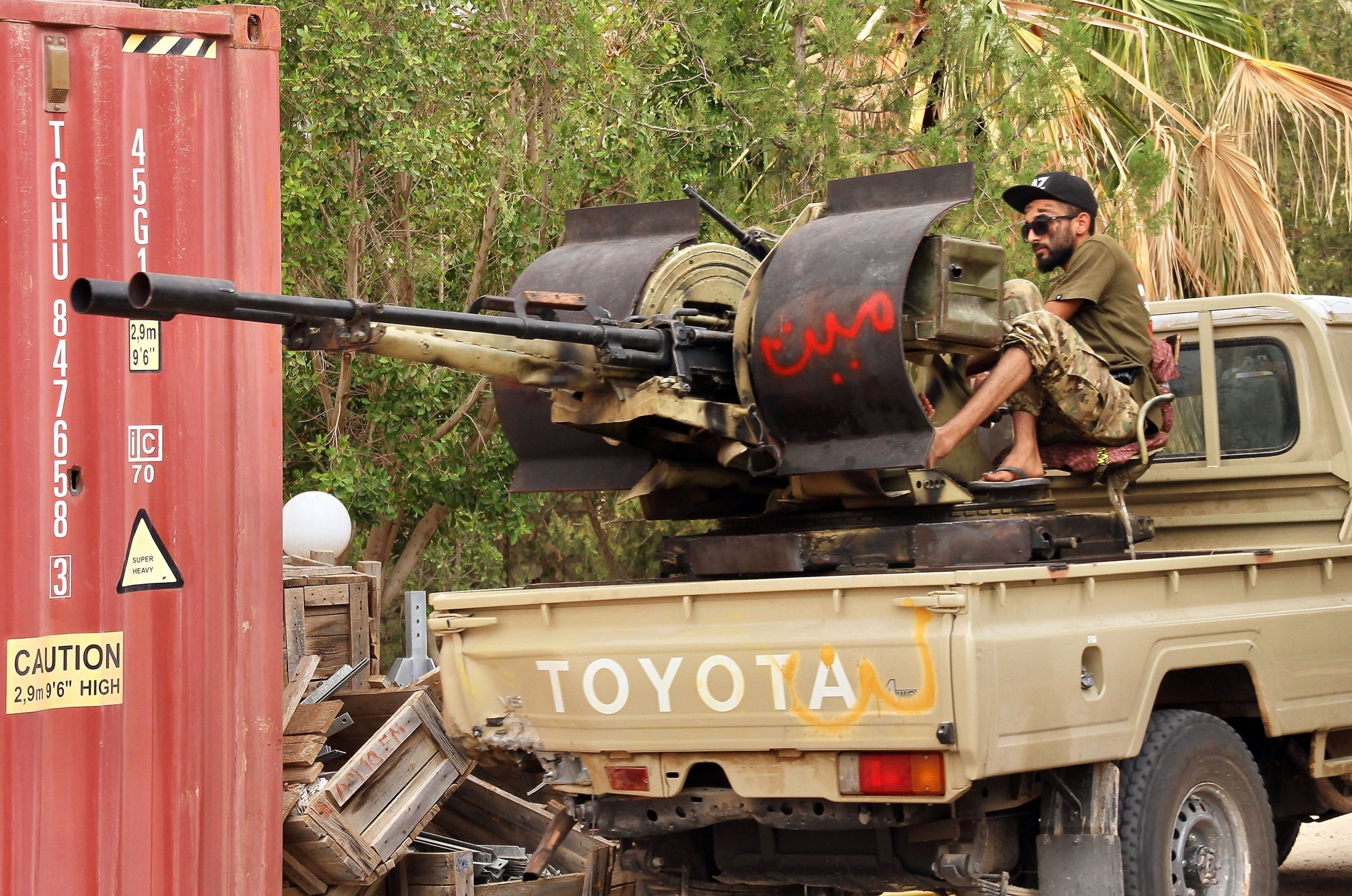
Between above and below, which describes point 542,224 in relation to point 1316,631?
above

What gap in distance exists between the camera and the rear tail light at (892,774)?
4582mm

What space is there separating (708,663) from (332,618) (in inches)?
98.5

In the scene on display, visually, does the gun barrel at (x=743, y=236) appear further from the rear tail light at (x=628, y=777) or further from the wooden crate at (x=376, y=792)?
the wooden crate at (x=376, y=792)

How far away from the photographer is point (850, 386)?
17.5 feet

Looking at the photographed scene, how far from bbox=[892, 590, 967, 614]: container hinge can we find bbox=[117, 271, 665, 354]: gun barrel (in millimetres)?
1327

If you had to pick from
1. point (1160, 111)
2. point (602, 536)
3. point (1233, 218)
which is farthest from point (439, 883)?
point (1160, 111)

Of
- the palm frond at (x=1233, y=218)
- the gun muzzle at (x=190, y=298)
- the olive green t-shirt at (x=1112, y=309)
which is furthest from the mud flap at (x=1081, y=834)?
the palm frond at (x=1233, y=218)

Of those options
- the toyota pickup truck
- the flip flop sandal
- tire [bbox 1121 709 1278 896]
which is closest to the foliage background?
the flip flop sandal

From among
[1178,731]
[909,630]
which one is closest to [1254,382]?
[1178,731]

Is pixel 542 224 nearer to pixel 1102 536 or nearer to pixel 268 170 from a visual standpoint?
pixel 268 170

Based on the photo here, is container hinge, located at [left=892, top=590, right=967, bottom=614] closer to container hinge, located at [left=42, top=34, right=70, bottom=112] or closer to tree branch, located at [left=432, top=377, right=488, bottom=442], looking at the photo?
container hinge, located at [left=42, top=34, right=70, bottom=112]

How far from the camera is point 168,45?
5719 mm

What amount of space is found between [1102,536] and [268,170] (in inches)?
123

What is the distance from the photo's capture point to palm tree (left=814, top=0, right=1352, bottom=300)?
10.0 m
